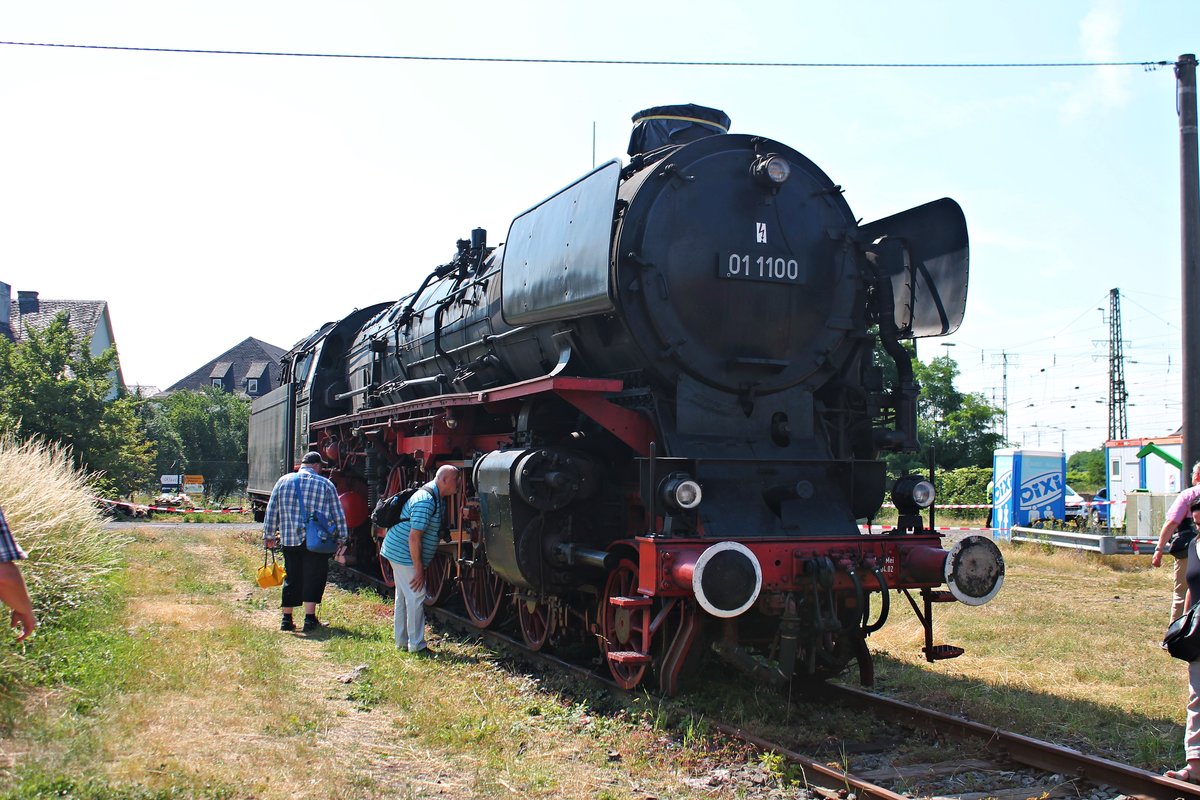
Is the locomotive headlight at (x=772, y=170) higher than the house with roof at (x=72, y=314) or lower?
lower

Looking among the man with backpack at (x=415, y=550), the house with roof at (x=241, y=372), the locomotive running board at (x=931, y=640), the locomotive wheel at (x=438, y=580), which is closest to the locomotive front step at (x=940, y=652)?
the locomotive running board at (x=931, y=640)

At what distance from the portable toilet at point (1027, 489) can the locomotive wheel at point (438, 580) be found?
1334 centimetres

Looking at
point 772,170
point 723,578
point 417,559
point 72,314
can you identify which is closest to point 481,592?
point 417,559

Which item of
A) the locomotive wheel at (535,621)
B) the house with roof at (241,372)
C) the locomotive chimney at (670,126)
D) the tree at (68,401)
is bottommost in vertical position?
the locomotive wheel at (535,621)

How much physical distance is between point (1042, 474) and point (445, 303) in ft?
48.2

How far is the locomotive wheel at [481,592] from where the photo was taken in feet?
27.7

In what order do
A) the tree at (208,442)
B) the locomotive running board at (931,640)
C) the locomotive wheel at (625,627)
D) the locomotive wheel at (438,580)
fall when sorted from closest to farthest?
the locomotive wheel at (625,627), the locomotive running board at (931,640), the locomotive wheel at (438,580), the tree at (208,442)

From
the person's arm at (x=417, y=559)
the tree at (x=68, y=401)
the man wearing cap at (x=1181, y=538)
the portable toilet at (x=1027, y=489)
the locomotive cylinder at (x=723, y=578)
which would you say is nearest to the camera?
the locomotive cylinder at (x=723, y=578)

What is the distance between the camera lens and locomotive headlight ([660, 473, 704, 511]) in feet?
19.5

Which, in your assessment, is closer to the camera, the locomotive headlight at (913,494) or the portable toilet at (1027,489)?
the locomotive headlight at (913,494)

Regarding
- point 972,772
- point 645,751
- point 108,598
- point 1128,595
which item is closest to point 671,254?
point 645,751

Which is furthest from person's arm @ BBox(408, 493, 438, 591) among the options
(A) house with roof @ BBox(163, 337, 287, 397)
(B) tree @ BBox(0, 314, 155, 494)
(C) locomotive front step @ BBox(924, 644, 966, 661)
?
(A) house with roof @ BBox(163, 337, 287, 397)

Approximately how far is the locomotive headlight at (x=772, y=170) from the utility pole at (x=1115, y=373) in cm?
4745

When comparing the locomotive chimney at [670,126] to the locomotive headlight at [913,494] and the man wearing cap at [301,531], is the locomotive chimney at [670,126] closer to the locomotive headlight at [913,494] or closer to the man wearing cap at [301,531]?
the locomotive headlight at [913,494]
